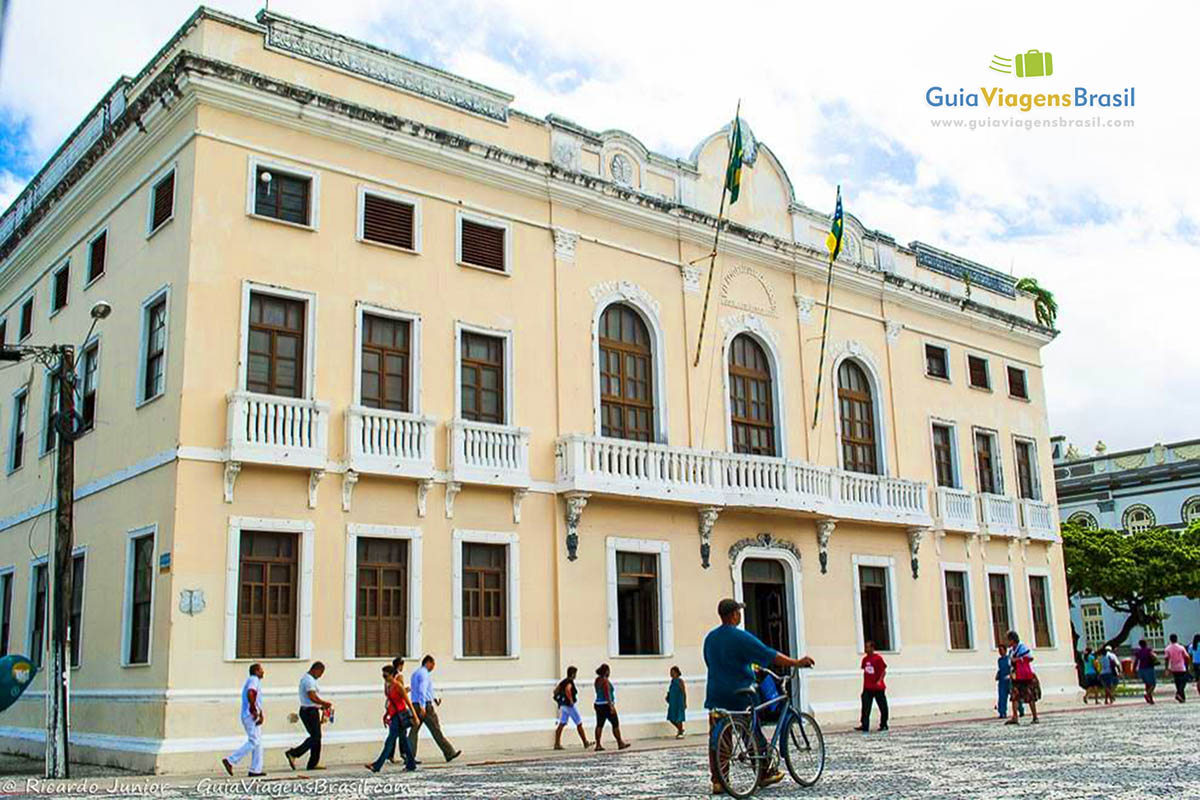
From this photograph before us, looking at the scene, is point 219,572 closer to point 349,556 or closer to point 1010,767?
point 349,556

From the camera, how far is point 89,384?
21.4m

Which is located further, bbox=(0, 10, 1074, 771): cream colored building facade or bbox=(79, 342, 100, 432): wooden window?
bbox=(79, 342, 100, 432): wooden window

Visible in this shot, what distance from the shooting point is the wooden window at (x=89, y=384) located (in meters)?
21.1

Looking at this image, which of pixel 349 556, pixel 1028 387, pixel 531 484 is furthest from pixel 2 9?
pixel 1028 387

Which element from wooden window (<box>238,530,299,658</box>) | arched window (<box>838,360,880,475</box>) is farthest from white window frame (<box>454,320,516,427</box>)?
arched window (<box>838,360,880,475</box>)

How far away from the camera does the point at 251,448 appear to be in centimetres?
1798

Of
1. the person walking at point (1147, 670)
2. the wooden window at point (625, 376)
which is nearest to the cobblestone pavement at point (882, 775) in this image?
the wooden window at point (625, 376)

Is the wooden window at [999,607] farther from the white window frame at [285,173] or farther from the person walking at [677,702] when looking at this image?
the white window frame at [285,173]

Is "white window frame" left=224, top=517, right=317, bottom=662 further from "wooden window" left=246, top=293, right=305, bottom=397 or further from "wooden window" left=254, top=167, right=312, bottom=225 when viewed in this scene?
"wooden window" left=254, top=167, right=312, bottom=225

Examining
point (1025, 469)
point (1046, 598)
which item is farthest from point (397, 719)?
point (1025, 469)

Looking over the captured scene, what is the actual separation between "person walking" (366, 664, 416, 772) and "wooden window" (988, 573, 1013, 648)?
18.3m

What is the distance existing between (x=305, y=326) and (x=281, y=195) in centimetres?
224

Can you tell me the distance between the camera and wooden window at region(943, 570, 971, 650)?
2870cm

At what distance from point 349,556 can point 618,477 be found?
5.37 metres
